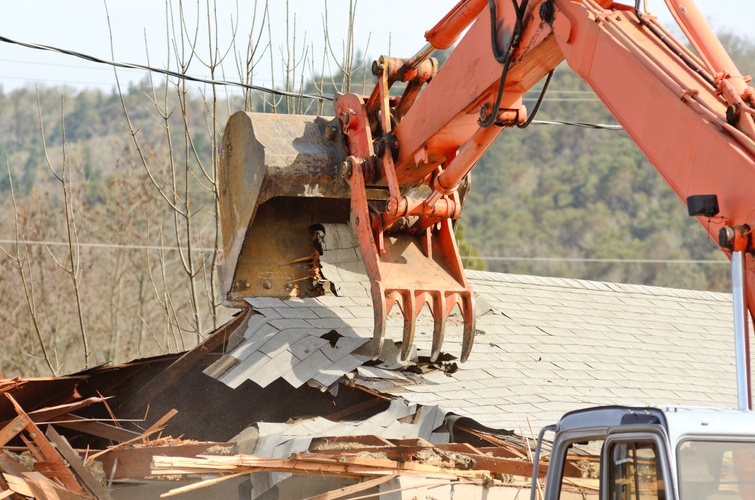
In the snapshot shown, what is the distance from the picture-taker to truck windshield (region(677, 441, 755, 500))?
13.5 feet

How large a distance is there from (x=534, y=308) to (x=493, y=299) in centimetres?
50

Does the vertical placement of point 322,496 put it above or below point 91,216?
below

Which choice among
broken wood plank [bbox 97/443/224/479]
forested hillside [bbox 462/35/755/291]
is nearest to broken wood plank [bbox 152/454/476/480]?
broken wood plank [bbox 97/443/224/479]

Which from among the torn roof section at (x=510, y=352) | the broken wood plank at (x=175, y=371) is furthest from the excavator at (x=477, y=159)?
the broken wood plank at (x=175, y=371)

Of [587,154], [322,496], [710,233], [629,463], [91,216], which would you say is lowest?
[322,496]

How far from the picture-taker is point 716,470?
4.21 m

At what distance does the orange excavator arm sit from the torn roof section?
0.38 meters

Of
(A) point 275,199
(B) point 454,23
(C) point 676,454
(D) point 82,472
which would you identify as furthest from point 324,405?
(C) point 676,454

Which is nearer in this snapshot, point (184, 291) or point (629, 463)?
point (629, 463)

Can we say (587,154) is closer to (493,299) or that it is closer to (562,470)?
(493,299)

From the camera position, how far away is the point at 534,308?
39.5ft

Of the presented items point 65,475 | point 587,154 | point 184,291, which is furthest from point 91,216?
point 587,154

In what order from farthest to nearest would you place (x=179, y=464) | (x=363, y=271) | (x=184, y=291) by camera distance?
(x=184, y=291)
(x=363, y=271)
(x=179, y=464)

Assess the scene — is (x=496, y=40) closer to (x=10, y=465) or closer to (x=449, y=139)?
(x=449, y=139)
